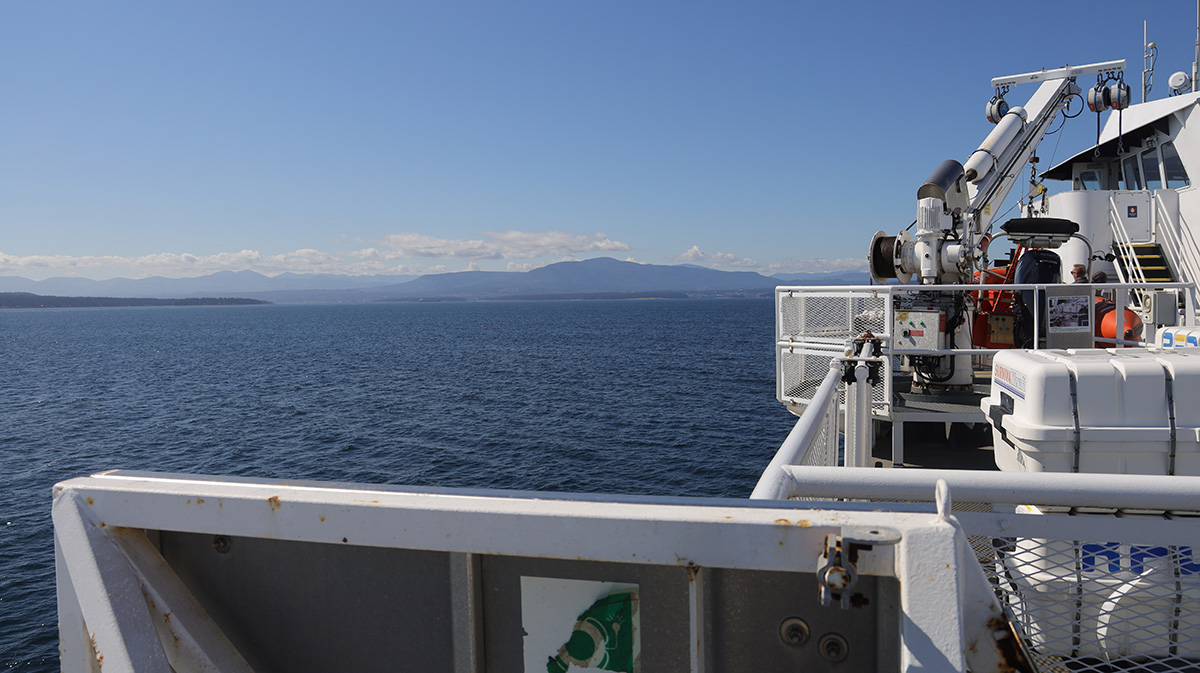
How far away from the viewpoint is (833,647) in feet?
5.15

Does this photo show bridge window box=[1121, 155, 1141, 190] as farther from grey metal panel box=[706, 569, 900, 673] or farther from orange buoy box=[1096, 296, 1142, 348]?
grey metal panel box=[706, 569, 900, 673]

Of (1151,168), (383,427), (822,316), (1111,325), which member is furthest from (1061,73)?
(383,427)

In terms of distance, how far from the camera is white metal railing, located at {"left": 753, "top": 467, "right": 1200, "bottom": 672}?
78.4 inches

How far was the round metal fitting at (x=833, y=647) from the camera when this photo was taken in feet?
5.11

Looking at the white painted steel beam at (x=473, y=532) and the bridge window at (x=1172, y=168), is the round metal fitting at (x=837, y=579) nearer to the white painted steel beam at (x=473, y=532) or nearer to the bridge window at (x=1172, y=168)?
the white painted steel beam at (x=473, y=532)

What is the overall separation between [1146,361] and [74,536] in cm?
448

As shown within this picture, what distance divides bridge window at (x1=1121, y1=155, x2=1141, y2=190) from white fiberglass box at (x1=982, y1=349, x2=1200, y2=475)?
16057 millimetres

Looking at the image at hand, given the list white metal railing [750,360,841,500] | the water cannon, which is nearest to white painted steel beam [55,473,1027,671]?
white metal railing [750,360,841,500]

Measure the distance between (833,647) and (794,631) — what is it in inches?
3.4

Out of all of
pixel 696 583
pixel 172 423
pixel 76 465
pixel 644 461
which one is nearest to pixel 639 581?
pixel 696 583

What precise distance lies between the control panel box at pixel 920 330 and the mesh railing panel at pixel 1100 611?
19.9 feet

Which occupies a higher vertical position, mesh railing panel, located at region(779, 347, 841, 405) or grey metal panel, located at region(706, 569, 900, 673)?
grey metal panel, located at region(706, 569, 900, 673)

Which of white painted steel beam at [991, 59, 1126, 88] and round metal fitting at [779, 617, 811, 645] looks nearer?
round metal fitting at [779, 617, 811, 645]

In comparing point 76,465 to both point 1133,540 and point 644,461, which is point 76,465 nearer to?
point 644,461
